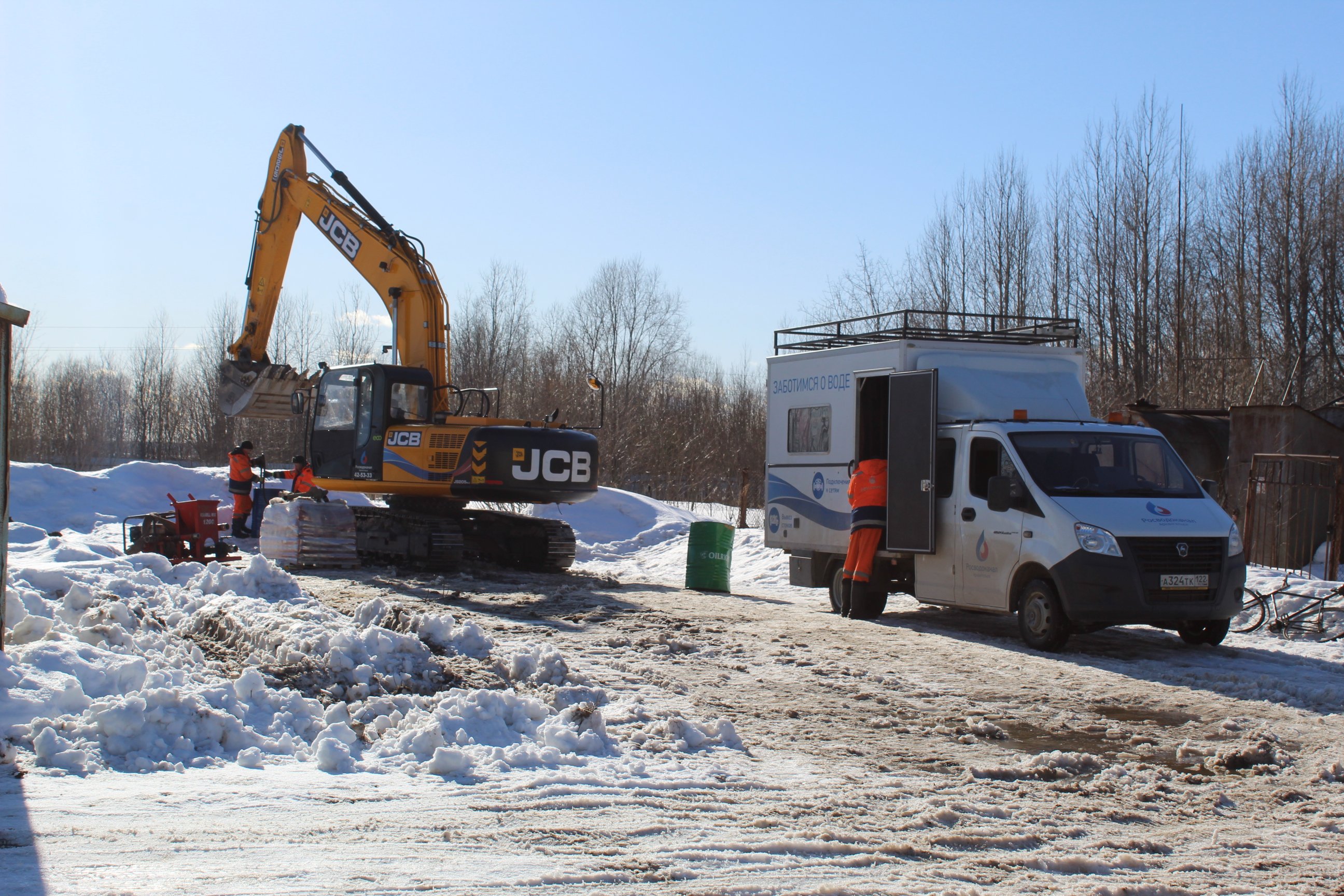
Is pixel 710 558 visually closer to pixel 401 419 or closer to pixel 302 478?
pixel 401 419

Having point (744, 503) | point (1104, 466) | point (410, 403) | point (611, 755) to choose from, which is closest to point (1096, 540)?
point (1104, 466)

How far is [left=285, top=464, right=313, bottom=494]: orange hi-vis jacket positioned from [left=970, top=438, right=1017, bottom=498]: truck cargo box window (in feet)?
36.0

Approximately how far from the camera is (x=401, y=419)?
55.7ft

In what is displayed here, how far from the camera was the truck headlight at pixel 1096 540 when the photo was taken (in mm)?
10383

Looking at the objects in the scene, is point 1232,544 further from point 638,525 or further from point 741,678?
point 638,525

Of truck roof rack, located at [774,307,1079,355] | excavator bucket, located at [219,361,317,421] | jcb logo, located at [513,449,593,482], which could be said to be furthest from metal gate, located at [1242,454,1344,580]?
excavator bucket, located at [219,361,317,421]

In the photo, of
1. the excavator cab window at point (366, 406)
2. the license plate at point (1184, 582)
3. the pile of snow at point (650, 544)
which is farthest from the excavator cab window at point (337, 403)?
the license plate at point (1184, 582)

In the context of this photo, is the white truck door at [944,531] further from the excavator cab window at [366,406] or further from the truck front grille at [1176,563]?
the excavator cab window at [366,406]

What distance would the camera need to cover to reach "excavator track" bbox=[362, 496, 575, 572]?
54.4 ft

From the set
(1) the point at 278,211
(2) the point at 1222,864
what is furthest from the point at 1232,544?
(1) the point at 278,211

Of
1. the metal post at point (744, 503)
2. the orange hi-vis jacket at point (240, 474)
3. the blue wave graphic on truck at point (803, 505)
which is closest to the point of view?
the blue wave graphic on truck at point (803, 505)

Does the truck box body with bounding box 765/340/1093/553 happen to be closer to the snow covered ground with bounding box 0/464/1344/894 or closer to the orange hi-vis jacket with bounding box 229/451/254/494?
the snow covered ground with bounding box 0/464/1344/894

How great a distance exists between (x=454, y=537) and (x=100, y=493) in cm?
1130

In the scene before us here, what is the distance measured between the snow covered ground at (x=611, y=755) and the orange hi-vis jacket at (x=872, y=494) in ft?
6.43
